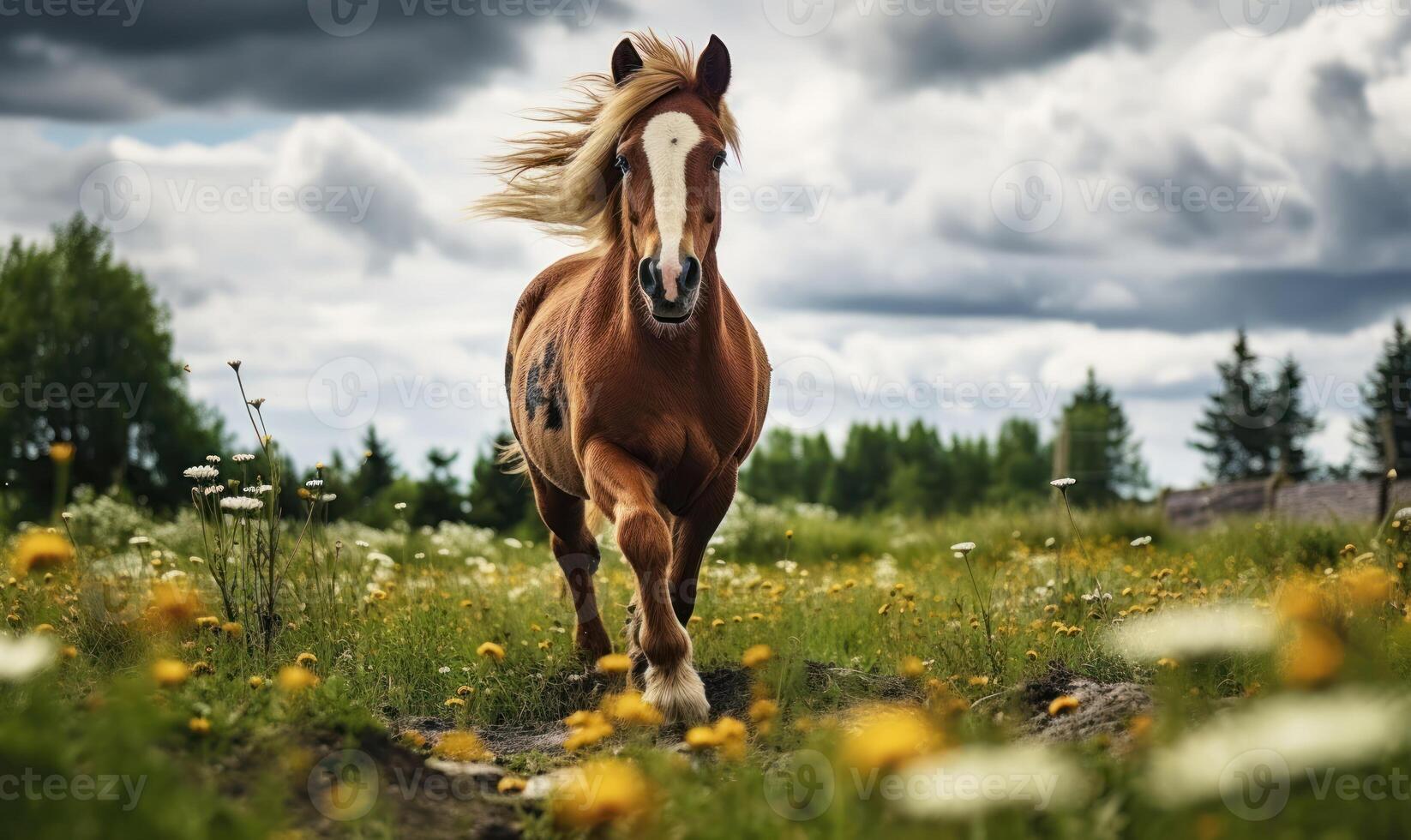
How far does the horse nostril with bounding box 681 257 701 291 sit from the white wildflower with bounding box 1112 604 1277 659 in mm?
2158

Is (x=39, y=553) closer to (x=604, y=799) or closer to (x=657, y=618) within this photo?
(x=604, y=799)

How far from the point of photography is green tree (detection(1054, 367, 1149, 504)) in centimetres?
2434

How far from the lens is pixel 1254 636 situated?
3.27 m

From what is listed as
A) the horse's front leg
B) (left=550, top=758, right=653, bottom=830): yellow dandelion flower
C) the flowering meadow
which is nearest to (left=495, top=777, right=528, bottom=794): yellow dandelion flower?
the flowering meadow

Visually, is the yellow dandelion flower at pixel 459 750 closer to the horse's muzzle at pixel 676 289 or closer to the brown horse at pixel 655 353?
the brown horse at pixel 655 353

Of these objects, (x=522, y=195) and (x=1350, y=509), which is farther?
(x=1350, y=509)

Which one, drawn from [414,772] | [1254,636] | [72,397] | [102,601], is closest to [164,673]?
[414,772]

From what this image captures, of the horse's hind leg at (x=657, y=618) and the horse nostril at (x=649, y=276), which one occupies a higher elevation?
the horse nostril at (x=649, y=276)

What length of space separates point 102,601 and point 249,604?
30.4 inches

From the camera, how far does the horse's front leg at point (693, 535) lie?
5.18 meters

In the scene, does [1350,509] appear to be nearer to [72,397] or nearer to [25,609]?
[25,609]

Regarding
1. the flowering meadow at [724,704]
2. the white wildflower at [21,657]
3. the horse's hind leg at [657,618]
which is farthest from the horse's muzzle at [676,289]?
the white wildflower at [21,657]

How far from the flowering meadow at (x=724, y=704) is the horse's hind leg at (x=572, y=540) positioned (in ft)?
0.93

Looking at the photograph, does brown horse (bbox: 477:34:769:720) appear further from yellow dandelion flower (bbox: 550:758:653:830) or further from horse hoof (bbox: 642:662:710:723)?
yellow dandelion flower (bbox: 550:758:653:830)
